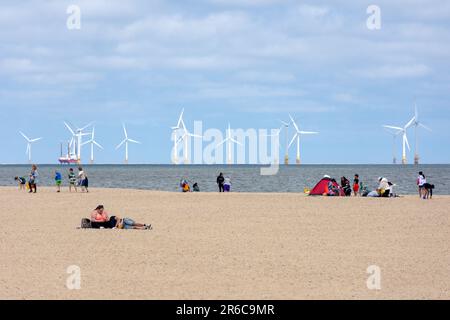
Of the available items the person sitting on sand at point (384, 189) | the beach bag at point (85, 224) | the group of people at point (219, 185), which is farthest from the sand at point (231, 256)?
the group of people at point (219, 185)

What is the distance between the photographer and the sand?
501 inches

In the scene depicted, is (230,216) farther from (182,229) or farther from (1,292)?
(1,292)

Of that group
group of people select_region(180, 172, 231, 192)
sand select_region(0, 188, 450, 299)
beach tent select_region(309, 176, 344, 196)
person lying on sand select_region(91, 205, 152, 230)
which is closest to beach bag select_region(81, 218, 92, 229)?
person lying on sand select_region(91, 205, 152, 230)

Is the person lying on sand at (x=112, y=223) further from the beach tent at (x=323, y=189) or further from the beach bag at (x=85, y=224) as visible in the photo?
the beach tent at (x=323, y=189)

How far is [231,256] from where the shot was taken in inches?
671

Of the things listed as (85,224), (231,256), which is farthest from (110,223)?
(231,256)

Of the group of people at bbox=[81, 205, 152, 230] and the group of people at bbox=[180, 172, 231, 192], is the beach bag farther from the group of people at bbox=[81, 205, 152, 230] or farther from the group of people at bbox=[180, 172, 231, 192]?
the group of people at bbox=[180, 172, 231, 192]

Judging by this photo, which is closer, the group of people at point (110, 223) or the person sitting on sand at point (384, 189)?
the group of people at point (110, 223)

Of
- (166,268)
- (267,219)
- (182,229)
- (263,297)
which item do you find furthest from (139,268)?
(267,219)

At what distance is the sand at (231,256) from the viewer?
12.7m

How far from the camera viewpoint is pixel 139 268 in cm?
1517
